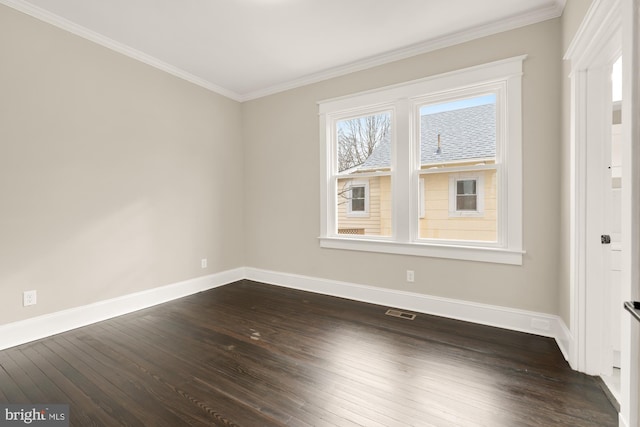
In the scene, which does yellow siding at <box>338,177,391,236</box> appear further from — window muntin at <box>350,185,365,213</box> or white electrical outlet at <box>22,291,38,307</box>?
white electrical outlet at <box>22,291,38,307</box>

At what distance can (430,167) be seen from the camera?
323 cm

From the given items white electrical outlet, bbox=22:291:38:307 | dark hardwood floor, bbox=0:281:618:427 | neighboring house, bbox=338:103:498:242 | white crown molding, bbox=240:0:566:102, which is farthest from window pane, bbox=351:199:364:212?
white electrical outlet, bbox=22:291:38:307

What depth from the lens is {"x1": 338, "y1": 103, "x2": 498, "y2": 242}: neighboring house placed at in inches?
116

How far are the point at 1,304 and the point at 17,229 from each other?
2.05 ft

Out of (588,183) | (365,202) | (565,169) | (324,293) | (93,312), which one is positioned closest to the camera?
(588,183)

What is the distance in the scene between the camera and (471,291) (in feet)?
9.63

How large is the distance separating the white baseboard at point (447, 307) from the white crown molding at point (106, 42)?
2.95 m

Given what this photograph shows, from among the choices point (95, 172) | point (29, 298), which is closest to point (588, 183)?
point (95, 172)

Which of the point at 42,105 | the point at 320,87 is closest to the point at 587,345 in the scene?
the point at 320,87

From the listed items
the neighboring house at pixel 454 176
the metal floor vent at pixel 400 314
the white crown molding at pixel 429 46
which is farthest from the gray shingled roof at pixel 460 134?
the metal floor vent at pixel 400 314

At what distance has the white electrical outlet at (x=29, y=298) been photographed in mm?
2520

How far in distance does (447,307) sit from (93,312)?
367cm

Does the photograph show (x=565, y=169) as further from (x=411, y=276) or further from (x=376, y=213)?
(x=376, y=213)

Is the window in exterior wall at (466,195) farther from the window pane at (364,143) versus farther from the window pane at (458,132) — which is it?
the window pane at (364,143)
